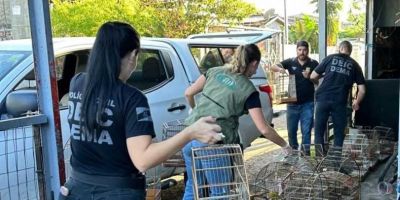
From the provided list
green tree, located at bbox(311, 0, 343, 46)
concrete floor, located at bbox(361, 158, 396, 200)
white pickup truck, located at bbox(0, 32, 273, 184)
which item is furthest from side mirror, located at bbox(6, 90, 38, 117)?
green tree, located at bbox(311, 0, 343, 46)

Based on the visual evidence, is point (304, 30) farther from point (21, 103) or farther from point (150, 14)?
point (21, 103)

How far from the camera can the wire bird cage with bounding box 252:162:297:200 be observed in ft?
14.4

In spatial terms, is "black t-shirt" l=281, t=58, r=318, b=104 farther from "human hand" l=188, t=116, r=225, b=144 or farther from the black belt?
"human hand" l=188, t=116, r=225, b=144

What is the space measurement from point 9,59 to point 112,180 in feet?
7.47

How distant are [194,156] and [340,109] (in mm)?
3307

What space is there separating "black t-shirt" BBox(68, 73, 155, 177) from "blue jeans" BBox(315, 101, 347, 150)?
4478mm

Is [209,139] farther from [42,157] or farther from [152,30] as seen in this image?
[152,30]

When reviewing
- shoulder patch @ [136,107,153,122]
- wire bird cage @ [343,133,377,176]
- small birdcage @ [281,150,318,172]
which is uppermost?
shoulder patch @ [136,107,153,122]

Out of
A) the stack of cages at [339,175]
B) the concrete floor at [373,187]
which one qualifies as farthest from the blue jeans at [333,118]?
the concrete floor at [373,187]

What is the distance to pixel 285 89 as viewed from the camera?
725cm

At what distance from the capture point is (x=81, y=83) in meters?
2.15

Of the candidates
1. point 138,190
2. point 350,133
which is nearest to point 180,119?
point 138,190

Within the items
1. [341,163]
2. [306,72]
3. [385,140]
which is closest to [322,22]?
[306,72]

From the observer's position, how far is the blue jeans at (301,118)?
6703 millimetres
